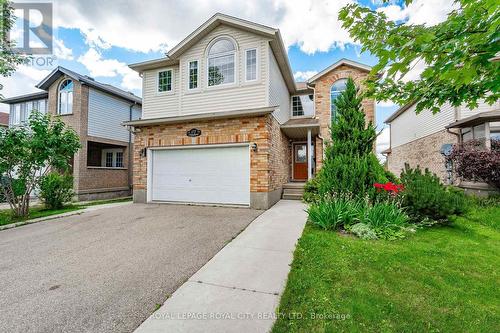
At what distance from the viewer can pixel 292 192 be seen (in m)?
10.2

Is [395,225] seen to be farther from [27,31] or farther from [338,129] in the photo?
[27,31]

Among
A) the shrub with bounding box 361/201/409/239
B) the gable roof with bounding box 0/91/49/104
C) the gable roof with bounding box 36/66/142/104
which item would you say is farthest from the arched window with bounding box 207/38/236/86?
the gable roof with bounding box 0/91/49/104

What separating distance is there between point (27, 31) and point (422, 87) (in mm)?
13709

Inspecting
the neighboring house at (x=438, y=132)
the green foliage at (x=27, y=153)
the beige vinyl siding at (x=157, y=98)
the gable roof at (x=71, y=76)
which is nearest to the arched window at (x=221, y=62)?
the beige vinyl siding at (x=157, y=98)

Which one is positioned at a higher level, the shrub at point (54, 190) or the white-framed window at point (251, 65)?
the white-framed window at point (251, 65)

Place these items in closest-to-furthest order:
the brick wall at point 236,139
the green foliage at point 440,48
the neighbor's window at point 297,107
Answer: the green foliage at point 440,48 → the brick wall at point 236,139 → the neighbor's window at point 297,107

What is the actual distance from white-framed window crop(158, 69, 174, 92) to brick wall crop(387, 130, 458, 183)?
14601 millimetres

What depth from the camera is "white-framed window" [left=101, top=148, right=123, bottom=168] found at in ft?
49.7

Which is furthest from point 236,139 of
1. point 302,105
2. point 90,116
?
point 90,116

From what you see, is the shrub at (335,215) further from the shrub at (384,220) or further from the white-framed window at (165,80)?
the white-framed window at (165,80)

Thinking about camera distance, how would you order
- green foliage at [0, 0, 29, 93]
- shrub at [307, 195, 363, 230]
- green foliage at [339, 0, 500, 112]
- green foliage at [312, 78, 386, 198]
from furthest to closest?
1. green foliage at [0, 0, 29, 93]
2. green foliage at [312, 78, 386, 198]
3. shrub at [307, 195, 363, 230]
4. green foliage at [339, 0, 500, 112]

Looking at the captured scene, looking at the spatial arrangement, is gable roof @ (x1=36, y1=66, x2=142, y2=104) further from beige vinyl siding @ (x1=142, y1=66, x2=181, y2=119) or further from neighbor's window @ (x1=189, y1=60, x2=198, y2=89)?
neighbor's window @ (x1=189, y1=60, x2=198, y2=89)

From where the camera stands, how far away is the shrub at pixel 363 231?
479 centimetres

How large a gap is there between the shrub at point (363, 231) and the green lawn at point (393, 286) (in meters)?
0.24
